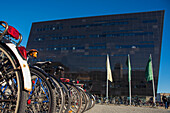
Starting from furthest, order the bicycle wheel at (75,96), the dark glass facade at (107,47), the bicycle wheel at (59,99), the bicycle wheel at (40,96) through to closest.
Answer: the dark glass facade at (107,47)
the bicycle wheel at (75,96)
the bicycle wheel at (59,99)
the bicycle wheel at (40,96)

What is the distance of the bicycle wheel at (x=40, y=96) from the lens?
3242mm

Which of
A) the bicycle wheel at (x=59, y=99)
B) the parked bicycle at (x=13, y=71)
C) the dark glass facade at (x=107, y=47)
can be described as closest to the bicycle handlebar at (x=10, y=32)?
the parked bicycle at (x=13, y=71)

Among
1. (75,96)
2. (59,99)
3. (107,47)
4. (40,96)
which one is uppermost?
(107,47)

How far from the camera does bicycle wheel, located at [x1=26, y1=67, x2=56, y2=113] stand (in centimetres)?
324

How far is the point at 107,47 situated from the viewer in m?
47.5

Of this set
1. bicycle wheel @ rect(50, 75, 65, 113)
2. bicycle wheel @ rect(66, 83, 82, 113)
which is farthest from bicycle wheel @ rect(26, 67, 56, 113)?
bicycle wheel @ rect(66, 83, 82, 113)

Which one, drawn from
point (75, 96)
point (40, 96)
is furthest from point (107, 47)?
point (40, 96)

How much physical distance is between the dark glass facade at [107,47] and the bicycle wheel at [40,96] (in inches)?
1549

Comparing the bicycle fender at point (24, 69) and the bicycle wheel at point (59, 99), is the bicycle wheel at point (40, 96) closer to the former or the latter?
the bicycle wheel at point (59, 99)

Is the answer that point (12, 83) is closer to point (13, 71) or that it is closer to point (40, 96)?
point (13, 71)

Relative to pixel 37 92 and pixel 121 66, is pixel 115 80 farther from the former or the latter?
pixel 37 92

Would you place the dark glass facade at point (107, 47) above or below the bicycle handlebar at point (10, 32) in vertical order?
above

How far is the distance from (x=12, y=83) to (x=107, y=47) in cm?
4606

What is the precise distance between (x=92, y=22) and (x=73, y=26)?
20.5ft
